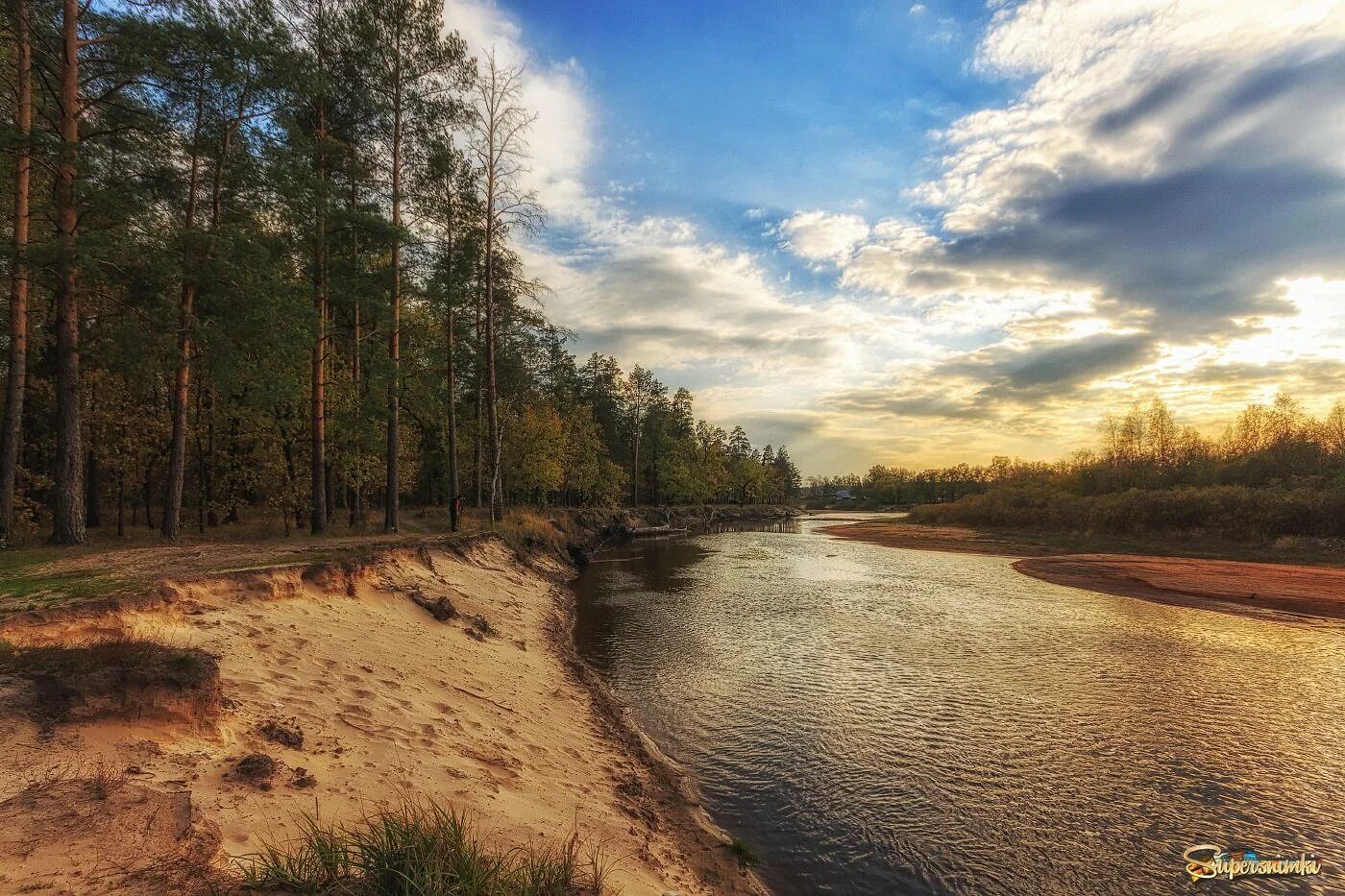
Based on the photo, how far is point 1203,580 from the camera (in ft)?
91.5

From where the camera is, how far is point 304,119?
20.0 metres

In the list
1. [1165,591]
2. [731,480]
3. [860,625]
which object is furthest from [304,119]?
[731,480]

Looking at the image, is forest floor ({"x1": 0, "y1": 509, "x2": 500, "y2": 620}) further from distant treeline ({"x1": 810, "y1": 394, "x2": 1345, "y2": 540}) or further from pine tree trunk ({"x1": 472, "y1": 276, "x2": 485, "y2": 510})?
distant treeline ({"x1": 810, "y1": 394, "x2": 1345, "y2": 540})

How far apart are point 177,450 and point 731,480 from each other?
328 feet

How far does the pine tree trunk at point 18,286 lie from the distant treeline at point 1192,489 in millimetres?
66343

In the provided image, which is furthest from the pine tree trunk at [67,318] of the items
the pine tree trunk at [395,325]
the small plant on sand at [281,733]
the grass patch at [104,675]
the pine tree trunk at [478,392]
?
the pine tree trunk at [478,392]

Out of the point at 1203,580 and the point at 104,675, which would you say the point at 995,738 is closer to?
the point at 104,675

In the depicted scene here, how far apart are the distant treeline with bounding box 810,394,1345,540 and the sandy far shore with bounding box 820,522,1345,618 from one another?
33.9 ft

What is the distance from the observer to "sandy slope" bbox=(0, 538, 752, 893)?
14.5 feet

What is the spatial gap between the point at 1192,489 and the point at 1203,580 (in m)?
26.6

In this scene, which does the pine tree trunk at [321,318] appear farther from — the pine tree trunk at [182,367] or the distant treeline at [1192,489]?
the distant treeline at [1192,489]

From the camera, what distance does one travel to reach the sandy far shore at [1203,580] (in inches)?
886

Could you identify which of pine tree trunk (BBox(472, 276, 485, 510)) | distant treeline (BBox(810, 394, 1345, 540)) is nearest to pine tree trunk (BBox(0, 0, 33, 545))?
pine tree trunk (BBox(472, 276, 485, 510))

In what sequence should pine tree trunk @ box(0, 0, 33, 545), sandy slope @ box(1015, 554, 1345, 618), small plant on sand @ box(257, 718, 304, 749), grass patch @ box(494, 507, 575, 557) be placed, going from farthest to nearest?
grass patch @ box(494, 507, 575, 557) < sandy slope @ box(1015, 554, 1345, 618) < pine tree trunk @ box(0, 0, 33, 545) < small plant on sand @ box(257, 718, 304, 749)
